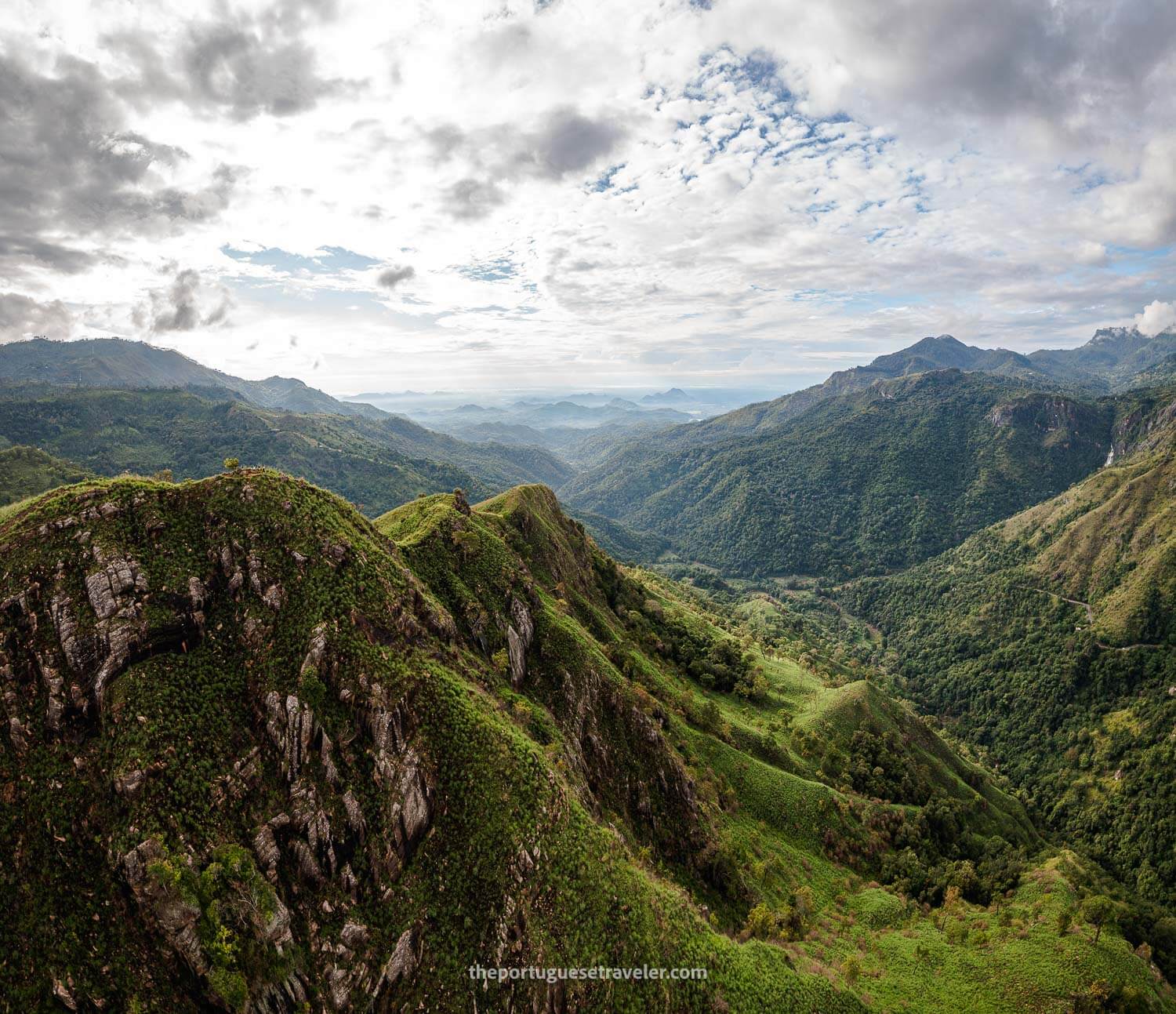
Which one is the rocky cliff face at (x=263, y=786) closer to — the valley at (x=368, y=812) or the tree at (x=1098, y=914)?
the valley at (x=368, y=812)

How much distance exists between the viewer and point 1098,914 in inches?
2511

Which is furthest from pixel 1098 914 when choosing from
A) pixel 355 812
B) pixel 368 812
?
pixel 355 812

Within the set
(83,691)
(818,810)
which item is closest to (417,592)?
(83,691)

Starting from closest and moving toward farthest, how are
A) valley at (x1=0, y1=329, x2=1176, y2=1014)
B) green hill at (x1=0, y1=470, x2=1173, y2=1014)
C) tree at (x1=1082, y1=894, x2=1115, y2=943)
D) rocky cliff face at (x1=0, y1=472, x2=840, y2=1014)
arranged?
rocky cliff face at (x1=0, y1=472, x2=840, y2=1014) → green hill at (x1=0, y1=470, x2=1173, y2=1014) → valley at (x1=0, y1=329, x2=1176, y2=1014) → tree at (x1=1082, y1=894, x2=1115, y2=943)

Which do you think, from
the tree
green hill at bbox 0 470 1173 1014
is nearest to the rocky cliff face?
green hill at bbox 0 470 1173 1014

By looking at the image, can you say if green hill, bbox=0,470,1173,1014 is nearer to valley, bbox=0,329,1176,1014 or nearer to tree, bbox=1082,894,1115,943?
valley, bbox=0,329,1176,1014

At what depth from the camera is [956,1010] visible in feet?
177

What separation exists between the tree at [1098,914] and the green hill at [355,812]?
88cm

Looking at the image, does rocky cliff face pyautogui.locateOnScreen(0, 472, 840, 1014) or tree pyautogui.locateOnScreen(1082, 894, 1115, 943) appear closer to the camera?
rocky cliff face pyautogui.locateOnScreen(0, 472, 840, 1014)

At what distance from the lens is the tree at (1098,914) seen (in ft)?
209

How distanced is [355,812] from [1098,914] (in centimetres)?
8786

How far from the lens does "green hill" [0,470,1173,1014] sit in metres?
29.8

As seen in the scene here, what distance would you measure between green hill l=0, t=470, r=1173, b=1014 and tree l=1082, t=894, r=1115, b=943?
0.88 metres

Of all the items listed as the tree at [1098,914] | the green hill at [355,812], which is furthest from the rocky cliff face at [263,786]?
the tree at [1098,914]
